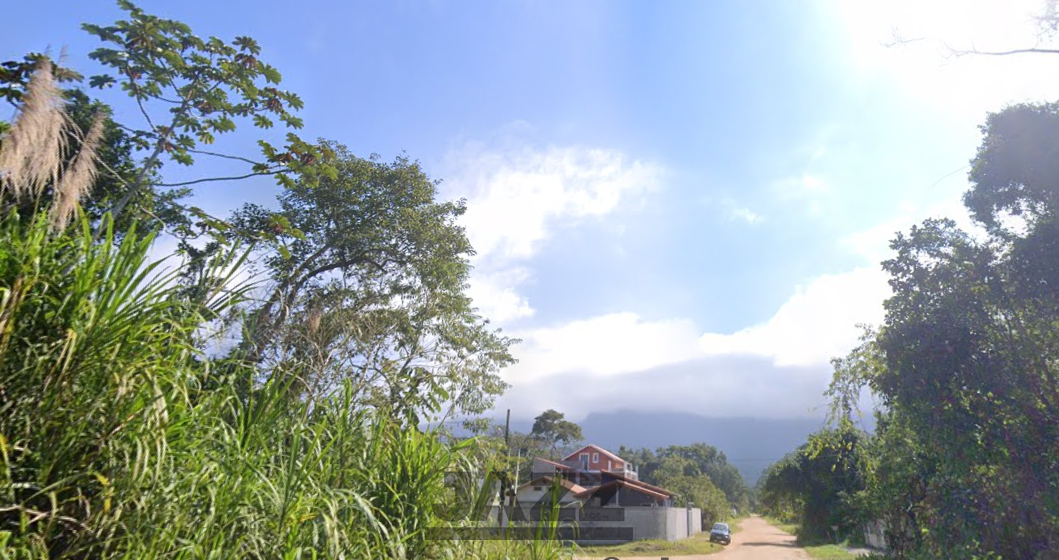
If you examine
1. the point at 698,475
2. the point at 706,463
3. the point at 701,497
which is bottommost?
the point at 701,497

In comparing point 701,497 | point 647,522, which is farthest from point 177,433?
point 701,497

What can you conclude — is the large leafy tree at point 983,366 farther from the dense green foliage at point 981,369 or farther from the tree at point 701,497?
the tree at point 701,497

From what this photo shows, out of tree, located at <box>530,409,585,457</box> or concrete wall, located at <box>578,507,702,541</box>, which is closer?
concrete wall, located at <box>578,507,702,541</box>

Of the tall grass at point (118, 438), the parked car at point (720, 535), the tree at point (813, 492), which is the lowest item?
the parked car at point (720, 535)

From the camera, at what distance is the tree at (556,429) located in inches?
2445

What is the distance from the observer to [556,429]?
62938 mm

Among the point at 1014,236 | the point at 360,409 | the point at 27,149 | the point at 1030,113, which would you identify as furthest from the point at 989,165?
the point at 27,149

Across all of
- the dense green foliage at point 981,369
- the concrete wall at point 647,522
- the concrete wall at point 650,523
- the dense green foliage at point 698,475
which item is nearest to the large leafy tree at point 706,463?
the dense green foliage at point 698,475

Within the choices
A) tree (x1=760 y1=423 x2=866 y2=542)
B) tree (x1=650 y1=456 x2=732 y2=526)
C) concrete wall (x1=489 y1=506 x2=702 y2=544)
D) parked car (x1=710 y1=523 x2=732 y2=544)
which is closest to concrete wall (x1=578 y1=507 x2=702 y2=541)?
concrete wall (x1=489 y1=506 x2=702 y2=544)

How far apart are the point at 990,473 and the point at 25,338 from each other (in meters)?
9.01

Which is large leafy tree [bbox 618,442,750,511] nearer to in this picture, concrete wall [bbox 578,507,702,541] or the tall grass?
concrete wall [bbox 578,507,702,541]

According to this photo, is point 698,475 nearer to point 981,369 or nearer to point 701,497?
point 701,497

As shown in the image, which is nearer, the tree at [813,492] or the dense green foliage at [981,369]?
the dense green foliage at [981,369]

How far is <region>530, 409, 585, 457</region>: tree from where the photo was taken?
62.1 metres
